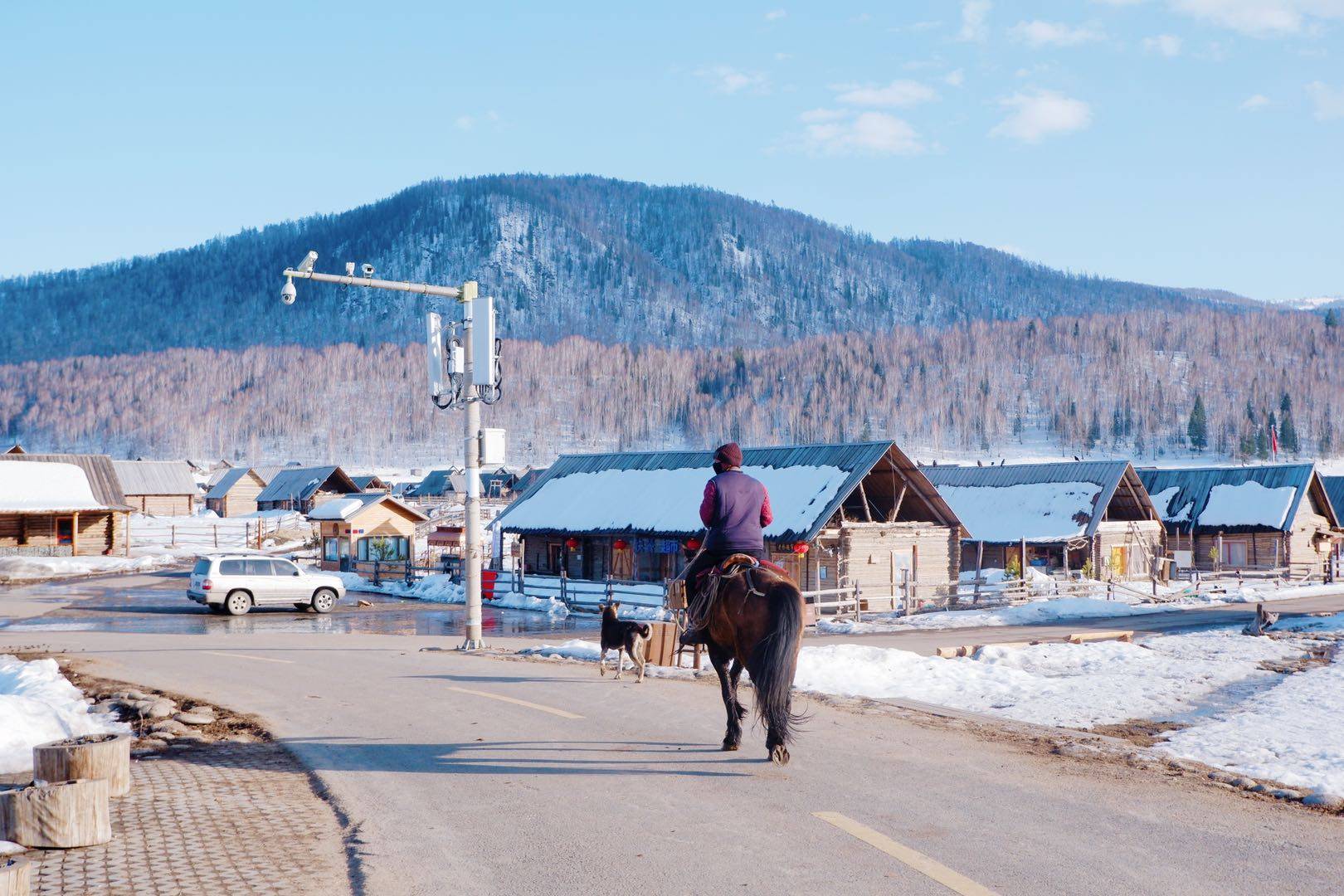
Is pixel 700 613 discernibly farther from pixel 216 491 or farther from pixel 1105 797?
pixel 216 491

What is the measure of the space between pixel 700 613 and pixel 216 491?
361 ft

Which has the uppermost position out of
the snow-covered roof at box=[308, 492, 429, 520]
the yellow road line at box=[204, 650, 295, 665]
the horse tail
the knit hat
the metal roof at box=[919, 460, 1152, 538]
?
the metal roof at box=[919, 460, 1152, 538]

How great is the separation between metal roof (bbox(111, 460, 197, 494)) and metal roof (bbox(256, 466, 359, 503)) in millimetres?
6786

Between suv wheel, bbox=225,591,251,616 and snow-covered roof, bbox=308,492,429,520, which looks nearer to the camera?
suv wheel, bbox=225,591,251,616

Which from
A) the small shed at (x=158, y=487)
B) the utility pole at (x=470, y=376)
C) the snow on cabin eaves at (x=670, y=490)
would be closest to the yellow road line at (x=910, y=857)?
the utility pole at (x=470, y=376)

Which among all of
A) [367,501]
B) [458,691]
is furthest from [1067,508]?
[458,691]

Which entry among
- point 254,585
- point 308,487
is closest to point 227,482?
point 308,487

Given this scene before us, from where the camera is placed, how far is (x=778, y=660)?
912 centimetres

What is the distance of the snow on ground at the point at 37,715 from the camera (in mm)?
10273

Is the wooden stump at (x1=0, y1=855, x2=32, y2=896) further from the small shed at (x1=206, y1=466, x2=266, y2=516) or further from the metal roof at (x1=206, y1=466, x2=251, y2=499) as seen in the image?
the metal roof at (x1=206, y1=466, x2=251, y2=499)

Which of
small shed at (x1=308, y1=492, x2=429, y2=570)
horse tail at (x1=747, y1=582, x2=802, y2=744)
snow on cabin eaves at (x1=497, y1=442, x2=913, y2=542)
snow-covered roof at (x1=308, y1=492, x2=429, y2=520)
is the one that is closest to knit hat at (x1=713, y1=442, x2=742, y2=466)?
horse tail at (x1=747, y1=582, x2=802, y2=744)

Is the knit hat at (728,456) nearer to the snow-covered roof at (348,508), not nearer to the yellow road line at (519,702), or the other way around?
the yellow road line at (519,702)

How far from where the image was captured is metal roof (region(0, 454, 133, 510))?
5728 cm

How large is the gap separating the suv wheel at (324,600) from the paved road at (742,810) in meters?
21.3
